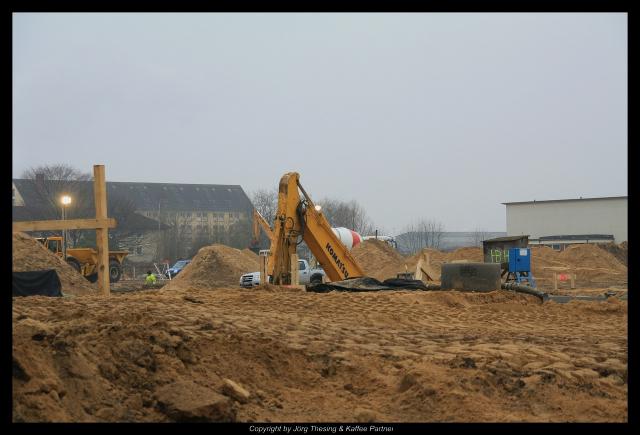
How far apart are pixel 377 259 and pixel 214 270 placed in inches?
403

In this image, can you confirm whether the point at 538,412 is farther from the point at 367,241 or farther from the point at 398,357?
the point at 367,241

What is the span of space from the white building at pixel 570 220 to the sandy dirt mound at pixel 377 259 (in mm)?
22016

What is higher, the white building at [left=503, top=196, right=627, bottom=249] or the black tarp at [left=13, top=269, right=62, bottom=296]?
the white building at [left=503, top=196, right=627, bottom=249]

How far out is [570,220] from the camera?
6366cm

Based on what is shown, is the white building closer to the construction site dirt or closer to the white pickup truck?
the white pickup truck

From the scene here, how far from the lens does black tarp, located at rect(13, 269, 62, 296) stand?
2177 centimetres

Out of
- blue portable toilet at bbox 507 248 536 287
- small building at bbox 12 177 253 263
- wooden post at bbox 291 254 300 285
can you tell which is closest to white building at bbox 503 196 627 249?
small building at bbox 12 177 253 263

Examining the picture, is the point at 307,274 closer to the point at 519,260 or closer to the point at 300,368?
the point at 519,260

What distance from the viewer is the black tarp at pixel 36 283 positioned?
857 inches

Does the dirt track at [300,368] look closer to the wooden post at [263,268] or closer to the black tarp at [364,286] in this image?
the black tarp at [364,286]

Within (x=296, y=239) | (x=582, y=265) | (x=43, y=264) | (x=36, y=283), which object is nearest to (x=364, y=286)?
(x=296, y=239)

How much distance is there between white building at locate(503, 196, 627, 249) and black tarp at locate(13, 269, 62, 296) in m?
48.1

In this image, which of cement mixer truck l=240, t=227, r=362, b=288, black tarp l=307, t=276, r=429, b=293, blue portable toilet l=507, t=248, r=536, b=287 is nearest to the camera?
black tarp l=307, t=276, r=429, b=293
